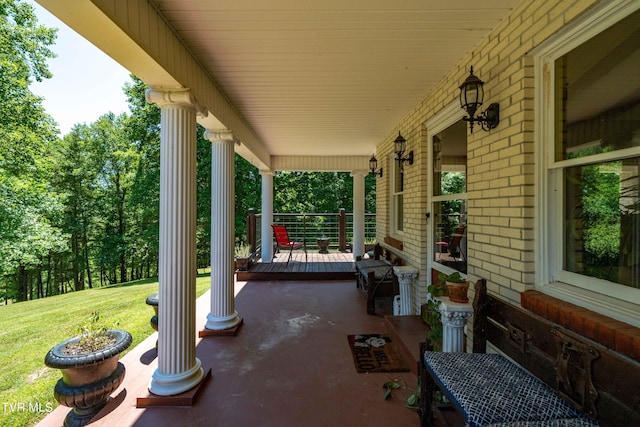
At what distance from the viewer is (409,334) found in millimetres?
2986

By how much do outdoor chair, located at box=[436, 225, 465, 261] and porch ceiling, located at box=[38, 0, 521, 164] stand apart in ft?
5.08

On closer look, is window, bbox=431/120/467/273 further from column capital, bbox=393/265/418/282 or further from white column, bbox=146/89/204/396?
white column, bbox=146/89/204/396

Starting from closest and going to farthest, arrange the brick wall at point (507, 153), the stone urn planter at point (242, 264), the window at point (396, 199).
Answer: the brick wall at point (507, 153) → the window at point (396, 199) → the stone urn planter at point (242, 264)

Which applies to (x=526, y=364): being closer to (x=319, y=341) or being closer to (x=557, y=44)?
(x=557, y=44)

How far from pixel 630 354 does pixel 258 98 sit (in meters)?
3.56

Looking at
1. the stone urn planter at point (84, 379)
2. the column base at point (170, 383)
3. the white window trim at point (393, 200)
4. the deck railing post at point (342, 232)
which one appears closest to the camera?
the stone urn planter at point (84, 379)

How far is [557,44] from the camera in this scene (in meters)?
1.65

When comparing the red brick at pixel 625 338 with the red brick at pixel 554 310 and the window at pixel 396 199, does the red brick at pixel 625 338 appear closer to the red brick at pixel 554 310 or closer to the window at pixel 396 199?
the red brick at pixel 554 310

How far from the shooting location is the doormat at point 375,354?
2.66 m

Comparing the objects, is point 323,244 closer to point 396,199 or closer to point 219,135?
point 396,199

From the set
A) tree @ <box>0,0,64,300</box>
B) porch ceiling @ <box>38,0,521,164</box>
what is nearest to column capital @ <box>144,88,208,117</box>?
porch ceiling @ <box>38,0,521,164</box>

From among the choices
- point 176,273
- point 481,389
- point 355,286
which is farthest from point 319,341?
point 355,286

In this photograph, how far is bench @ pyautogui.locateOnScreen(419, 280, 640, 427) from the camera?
117 cm

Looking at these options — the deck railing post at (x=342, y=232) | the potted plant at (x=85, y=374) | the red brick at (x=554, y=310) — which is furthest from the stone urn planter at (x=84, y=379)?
the deck railing post at (x=342, y=232)
